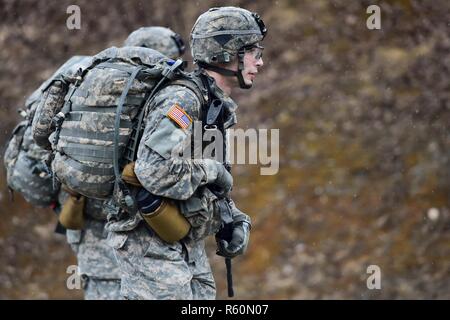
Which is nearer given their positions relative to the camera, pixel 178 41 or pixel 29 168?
pixel 29 168

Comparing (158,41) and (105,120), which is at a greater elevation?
(158,41)

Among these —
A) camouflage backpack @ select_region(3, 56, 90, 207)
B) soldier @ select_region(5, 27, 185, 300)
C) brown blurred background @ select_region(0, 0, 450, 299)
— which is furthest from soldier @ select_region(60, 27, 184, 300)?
brown blurred background @ select_region(0, 0, 450, 299)

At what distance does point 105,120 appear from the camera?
4508 millimetres

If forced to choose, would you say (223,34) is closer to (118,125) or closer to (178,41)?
(118,125)

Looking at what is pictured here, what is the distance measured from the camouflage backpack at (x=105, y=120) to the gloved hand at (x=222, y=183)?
19.0 inches

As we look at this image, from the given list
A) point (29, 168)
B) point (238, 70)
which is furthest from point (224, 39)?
point (29, 168)

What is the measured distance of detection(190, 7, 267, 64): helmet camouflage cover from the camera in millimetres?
Result: 4805

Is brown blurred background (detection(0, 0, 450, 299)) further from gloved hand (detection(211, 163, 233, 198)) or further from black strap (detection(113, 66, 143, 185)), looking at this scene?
black strap (detection(113, 66, 143, 185))

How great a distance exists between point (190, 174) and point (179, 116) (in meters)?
0.32

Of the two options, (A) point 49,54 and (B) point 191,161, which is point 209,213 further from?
(A) point 49,54

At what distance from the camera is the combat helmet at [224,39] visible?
15.8 ft

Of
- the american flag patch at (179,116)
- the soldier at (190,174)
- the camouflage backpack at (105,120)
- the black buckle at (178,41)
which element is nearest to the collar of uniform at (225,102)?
the soldier at (190,174)

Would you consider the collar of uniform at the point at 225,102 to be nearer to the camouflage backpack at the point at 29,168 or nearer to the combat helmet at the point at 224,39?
the combat helmet at the point at 224,39
